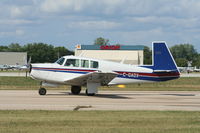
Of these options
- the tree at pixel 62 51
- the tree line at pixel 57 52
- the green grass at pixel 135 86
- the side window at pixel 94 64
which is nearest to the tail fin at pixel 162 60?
the side window at pixel 94 64

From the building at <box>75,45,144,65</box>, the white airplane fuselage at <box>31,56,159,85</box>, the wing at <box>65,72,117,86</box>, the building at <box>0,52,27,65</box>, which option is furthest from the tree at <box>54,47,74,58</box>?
the wing at <box>65,72,117,86</box>

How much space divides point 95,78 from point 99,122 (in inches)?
400

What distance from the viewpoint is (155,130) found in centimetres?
1126

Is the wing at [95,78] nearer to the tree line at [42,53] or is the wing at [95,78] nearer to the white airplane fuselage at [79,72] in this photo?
the white airplane fuselage at [79,72]

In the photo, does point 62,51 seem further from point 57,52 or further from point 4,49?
point 4,49

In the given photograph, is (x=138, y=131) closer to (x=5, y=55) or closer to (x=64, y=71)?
(x=64, y=71)

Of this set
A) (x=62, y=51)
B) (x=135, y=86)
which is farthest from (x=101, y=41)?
(x=135, y=86)

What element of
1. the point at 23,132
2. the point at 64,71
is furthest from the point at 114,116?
the point at 64,71

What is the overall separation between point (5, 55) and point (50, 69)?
103485 mm

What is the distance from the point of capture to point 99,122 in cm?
1252

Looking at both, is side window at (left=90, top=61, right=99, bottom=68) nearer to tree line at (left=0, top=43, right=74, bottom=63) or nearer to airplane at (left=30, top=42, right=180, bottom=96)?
airplane at (left=30, top=42, right=180, bottom=96)

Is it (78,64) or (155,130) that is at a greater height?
(78,64)

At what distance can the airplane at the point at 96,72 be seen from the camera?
75.9 ft

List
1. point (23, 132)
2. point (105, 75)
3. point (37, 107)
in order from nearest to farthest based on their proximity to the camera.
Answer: point (23, 132) → point (37, 107) → point (105, 75)
